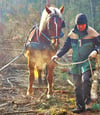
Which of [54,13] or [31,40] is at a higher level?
[54,13]

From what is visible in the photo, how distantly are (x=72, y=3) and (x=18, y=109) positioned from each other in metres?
9.85

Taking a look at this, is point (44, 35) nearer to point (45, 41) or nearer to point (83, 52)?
point (45, 41)

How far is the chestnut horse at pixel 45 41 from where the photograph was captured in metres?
4.63

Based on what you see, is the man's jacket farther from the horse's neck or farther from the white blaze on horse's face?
the horse's neck

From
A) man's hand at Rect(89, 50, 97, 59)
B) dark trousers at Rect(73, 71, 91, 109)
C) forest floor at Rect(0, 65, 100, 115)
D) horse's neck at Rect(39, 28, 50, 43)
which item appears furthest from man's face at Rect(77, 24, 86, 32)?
forest floor at Rect(0, 65, 100, 115)

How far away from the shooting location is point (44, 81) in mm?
6035

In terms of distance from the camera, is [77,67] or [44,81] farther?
[44,81]

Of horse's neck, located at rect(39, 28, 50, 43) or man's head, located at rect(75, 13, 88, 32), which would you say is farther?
horse's neck, located at rect(39, 28, 50, 43)

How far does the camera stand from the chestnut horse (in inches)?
182

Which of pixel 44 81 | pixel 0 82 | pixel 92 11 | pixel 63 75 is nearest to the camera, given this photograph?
pixel 44 81

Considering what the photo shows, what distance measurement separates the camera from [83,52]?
4277 mm

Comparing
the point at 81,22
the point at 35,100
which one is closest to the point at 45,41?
the point at 81,22

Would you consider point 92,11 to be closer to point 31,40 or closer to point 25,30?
point 25,30

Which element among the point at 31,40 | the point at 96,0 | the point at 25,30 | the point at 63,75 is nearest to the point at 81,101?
the point at 31,40
